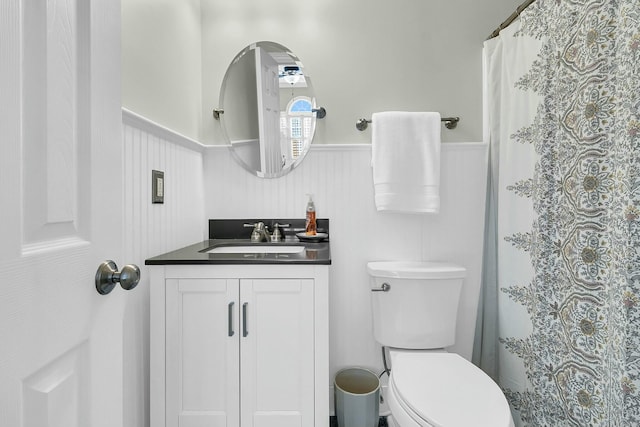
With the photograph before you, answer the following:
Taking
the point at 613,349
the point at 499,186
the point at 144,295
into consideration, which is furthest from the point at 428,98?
the point at 144,295

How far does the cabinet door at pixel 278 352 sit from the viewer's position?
1139 millimetres

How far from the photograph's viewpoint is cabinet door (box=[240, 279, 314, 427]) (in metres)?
1.14

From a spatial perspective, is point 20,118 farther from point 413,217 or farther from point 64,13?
point 413,217

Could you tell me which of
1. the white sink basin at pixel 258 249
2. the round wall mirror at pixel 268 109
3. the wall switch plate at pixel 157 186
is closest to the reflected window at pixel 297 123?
the round wall mirror at pixel 268 109

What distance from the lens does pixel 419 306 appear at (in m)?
1.42

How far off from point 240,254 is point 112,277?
0.68 metres

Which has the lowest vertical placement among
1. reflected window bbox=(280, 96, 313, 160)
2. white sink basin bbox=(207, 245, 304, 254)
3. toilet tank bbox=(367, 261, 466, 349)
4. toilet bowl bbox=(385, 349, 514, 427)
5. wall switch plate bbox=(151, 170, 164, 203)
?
toilet bowl bbox=(385, 349, 514, 427)

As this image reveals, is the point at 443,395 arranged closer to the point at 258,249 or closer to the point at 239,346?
the point at 239,346

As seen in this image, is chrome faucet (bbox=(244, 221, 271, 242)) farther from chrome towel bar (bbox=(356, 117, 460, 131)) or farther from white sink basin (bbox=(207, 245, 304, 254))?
chrome towel bar (bbox=(356, 117, 460, 131))

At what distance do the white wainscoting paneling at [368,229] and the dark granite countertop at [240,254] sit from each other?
16 centimetres

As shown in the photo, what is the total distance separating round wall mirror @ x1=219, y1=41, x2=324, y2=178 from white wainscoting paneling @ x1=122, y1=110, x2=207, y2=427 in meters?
0.36

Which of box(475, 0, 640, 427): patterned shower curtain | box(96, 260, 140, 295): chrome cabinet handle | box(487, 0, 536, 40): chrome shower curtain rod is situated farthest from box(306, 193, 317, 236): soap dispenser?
box(487, 0, 536, 40): chrome shower curtain rod

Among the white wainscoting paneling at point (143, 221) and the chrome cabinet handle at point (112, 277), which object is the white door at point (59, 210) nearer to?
the chrome cabinet handle at point (112, 277)

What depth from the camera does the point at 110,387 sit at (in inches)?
24.7
